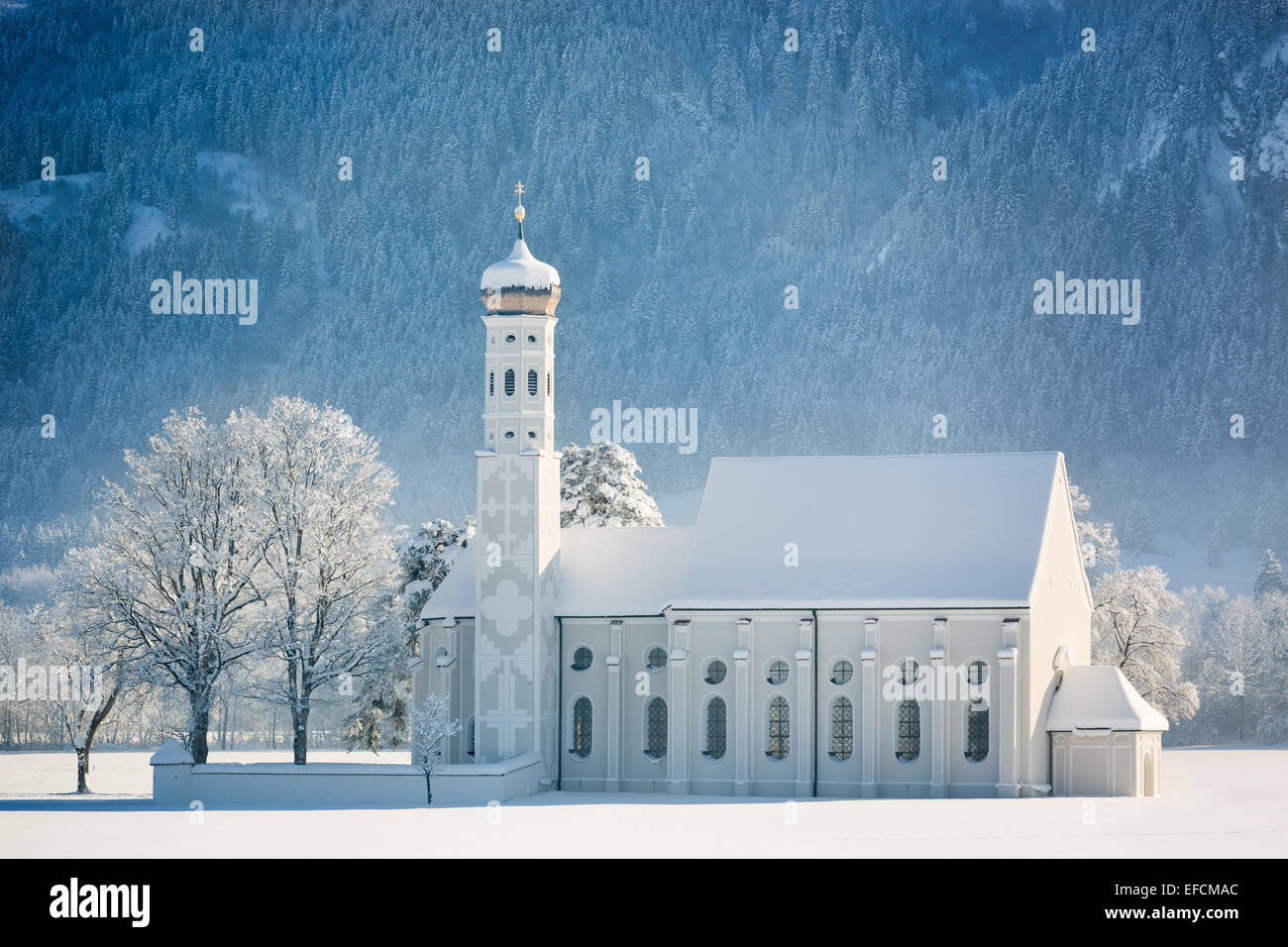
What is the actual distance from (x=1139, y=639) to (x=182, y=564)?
151 feet

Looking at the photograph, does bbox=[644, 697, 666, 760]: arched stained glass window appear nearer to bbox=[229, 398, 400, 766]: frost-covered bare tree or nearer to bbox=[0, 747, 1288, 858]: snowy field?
bbox=[0, 747, 1288, 858]: snowy field

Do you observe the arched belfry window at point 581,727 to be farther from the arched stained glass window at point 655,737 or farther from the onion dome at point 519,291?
the onion dome at point 519,291

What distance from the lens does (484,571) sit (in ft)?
231

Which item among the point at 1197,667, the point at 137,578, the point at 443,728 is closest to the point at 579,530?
the point at 443,728

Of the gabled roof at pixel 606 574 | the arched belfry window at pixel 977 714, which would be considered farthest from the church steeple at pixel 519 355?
the arched belfry window at pixel 977 714

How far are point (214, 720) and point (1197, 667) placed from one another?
284 feet

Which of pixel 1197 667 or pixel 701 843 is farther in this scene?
pixel 1197 667

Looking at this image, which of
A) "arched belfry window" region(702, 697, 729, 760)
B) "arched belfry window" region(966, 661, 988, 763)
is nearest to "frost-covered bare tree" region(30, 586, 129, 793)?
"arched belfry window" region(702, 697, 729, 760)

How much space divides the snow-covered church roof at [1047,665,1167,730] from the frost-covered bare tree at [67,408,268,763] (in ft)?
100

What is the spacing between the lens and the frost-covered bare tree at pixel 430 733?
63.5 meters

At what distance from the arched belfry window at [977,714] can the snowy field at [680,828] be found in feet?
10.8

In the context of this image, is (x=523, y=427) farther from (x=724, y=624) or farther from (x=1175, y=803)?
(x=1175, y=803)

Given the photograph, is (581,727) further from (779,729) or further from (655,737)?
(779,729)

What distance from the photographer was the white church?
66.2m
